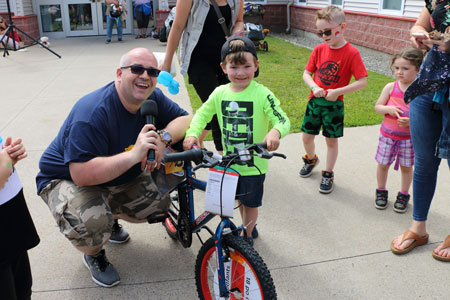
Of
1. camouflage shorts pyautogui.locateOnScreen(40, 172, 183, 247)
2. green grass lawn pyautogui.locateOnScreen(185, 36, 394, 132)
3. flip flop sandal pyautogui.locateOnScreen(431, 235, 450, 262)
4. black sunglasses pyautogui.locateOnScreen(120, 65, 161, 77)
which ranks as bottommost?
flip flop sandal pyautogui.locateOnScreen(431, 235, 450, 262)

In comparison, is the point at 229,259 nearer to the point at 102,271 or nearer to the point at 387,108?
the point at 102,271

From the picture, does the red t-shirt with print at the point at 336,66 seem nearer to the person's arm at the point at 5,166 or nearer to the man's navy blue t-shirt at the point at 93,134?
the man's navy blue t-shirt at the point at 93,134

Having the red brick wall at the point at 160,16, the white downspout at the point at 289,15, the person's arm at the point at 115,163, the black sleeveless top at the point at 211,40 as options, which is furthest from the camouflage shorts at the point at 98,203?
the white downspout at the point at 289,15

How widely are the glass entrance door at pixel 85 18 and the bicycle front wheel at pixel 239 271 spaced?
15.2 metres

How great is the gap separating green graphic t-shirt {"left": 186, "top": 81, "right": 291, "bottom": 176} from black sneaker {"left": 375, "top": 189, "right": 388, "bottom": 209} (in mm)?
1390

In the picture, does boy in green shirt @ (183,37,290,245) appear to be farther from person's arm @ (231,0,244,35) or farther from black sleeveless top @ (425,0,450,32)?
person's arm @ (231,0,244,35)

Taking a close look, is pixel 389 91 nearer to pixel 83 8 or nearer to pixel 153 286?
pixel 153 286

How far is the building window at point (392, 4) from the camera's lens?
1010 centimetres

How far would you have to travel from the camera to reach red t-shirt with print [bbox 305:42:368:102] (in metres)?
3.58

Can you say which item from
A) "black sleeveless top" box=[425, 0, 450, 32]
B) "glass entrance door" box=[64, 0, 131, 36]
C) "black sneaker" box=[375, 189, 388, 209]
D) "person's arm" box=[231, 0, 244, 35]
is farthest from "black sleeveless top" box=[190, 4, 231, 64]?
"glass entrance door" box=[64, 0, 131, 36]

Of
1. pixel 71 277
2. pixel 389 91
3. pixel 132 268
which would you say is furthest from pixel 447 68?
pixel 71 277

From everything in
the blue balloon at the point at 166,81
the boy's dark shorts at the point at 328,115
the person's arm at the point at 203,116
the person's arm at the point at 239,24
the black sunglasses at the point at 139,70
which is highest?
the person's arm at the point at 239,24

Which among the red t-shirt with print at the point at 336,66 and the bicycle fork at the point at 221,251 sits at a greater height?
the red t-shirt with print at the point at 336,66

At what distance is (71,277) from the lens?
110 inches
